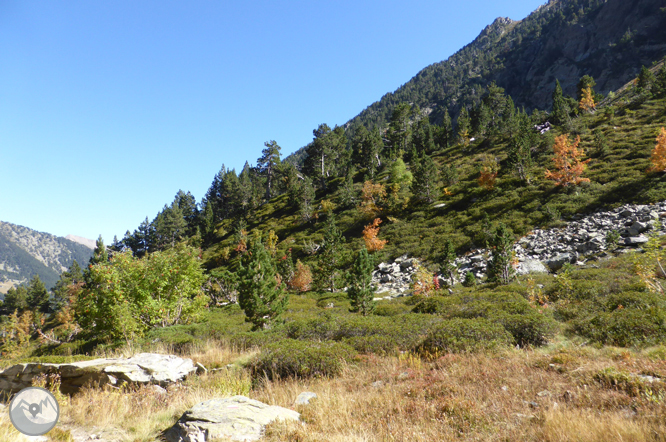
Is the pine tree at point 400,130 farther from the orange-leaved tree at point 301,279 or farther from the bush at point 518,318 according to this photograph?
the bush at point 518,318

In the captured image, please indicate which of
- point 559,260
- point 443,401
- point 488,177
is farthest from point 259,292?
point 488,177

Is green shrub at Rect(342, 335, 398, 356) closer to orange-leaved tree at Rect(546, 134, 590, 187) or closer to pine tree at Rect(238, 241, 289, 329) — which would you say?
pine tree at Rect(238, 241, 289, 329)

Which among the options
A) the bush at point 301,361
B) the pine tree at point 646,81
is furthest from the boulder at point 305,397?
the pine tree at point 646,81

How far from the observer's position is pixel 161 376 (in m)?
7.57

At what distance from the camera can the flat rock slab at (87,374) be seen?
7.19m

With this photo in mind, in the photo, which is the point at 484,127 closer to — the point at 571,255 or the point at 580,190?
the point at 580,190

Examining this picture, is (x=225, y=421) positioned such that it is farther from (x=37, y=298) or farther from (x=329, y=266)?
(x=37, y=298)

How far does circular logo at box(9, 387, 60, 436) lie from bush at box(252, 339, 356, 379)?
186 inches

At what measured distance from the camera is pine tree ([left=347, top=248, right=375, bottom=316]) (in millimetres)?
19641

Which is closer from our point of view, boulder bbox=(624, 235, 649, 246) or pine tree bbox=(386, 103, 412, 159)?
boulder bbox=(624, 235, 649, 246)

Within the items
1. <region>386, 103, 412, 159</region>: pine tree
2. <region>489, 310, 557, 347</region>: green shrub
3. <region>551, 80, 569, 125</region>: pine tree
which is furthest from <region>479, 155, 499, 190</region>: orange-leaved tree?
<region>489, 310, 557, 347</region>: green shrub

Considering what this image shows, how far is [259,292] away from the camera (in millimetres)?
17328

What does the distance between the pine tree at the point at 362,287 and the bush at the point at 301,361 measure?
434 inches

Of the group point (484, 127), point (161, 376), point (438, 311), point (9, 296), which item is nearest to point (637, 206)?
point (438, 311)
